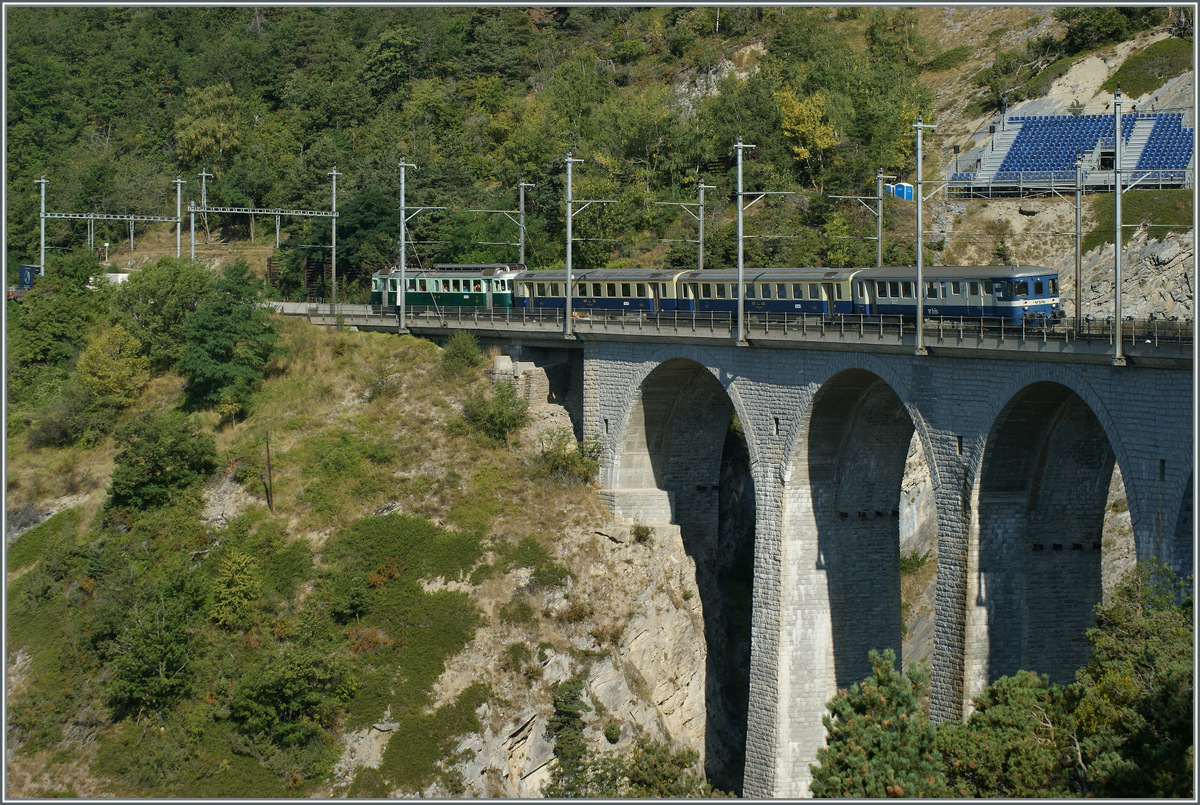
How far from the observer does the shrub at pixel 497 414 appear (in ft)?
184

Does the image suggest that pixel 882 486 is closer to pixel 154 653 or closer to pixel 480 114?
pixel 154 653

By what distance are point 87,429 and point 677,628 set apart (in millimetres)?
29093

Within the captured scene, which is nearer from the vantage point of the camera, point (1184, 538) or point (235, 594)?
point (1184, 538)

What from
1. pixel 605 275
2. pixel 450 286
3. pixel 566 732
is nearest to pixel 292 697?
pixel 566 732

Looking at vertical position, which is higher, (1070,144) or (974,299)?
(1070,144)

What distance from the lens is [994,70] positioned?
270 feet

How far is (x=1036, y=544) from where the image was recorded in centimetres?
3672

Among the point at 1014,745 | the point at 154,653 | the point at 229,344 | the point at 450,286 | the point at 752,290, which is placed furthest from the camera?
the point at 450,286

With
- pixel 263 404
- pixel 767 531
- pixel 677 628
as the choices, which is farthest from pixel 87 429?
pixel 767 531

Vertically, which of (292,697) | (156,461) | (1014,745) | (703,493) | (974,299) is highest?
(974,299)

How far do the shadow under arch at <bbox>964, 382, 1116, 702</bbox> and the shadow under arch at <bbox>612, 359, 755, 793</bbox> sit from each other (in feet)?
55.7

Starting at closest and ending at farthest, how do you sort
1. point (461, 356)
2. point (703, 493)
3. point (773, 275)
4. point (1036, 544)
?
1. point (1036, 544)
2. point (773, 275)
3. point (703, 493)
4. point (461, 356)

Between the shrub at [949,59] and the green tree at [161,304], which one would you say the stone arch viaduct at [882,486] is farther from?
the shrub at [949,59]

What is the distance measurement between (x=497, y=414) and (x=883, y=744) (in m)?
30.6
